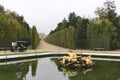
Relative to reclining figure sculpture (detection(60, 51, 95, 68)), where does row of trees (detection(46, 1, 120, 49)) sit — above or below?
above

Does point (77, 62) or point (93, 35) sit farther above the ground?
point (93, 35)

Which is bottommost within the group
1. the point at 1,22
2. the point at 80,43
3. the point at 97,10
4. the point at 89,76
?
the point at 89,76

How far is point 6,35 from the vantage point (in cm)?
3688

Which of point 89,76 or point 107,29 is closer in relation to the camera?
point 89,76

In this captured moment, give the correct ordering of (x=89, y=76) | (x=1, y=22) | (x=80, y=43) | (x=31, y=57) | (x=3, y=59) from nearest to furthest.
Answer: (x=89, y=76), (x=3, y=59), (x=31, y=57), (x=1, y=22), (x=80, y=43)

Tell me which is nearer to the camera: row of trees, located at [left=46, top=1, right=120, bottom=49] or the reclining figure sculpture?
the reclining figure sculpture

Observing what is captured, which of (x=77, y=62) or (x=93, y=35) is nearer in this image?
(x=77, y=62)

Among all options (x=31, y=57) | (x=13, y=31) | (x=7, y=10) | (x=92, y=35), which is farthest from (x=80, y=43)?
(x=7, y=10)

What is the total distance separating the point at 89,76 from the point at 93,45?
2243 cm

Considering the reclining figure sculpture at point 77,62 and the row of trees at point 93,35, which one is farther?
the row of trees at point 93,35

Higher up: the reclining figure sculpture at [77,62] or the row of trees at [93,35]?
the row of trees at [93,35]

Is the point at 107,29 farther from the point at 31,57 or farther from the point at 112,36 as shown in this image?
the point at 31,57

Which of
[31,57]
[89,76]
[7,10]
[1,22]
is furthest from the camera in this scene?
[7,10]

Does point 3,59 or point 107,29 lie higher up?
point 107,29
